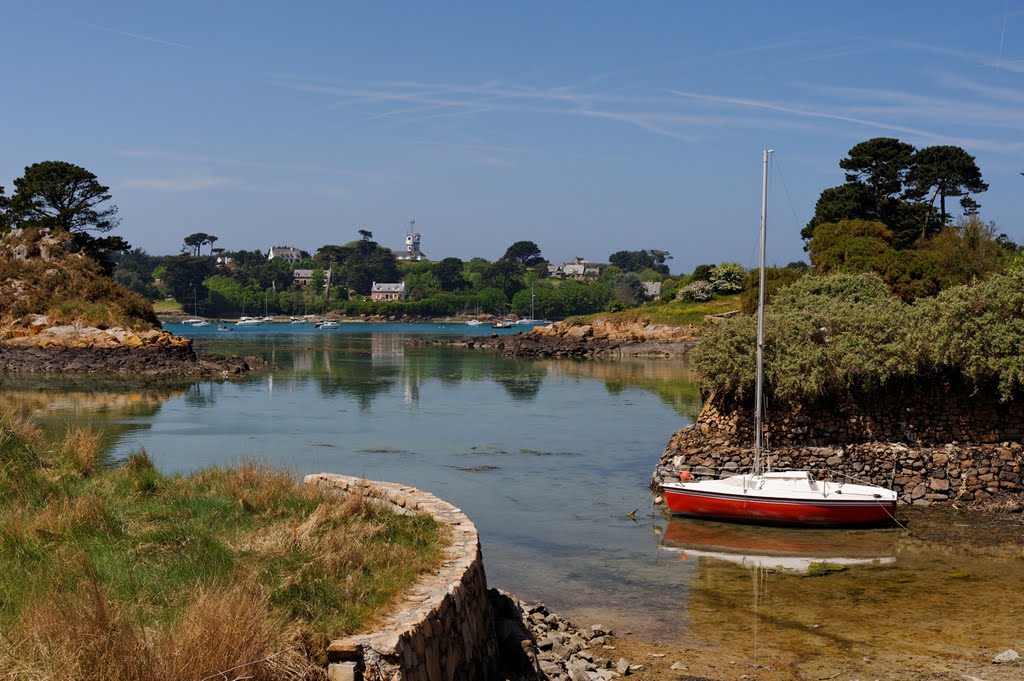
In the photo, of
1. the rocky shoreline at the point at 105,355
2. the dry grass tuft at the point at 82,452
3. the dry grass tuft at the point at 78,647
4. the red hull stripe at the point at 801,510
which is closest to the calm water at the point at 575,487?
the red hull stripe at the point at 801,510

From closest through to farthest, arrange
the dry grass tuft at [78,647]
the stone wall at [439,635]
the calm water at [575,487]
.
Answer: the dry grass tuft at [78,647] → the stone wall at [439,635] → the calm water at [575,487]

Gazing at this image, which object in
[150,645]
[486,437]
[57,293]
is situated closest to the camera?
[150,645]

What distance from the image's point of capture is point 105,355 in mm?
69562

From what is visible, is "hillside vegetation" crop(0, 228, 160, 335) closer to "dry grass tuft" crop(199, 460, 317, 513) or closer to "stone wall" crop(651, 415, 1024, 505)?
"stone wall" crop(651, 415, 1024, 505)

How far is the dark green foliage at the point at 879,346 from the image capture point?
24625 mm

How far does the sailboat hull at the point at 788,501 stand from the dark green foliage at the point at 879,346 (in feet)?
12.7

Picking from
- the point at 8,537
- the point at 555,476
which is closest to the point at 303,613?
the point at 8,537

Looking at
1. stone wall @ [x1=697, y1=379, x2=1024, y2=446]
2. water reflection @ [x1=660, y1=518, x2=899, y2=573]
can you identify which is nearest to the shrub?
stone wall @ [x1=697, y1=379, x2=1024, y2=446]

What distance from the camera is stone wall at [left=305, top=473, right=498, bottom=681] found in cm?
913

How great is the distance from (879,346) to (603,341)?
256 feet

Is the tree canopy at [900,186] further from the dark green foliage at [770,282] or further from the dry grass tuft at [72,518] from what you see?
the dry grass tuft at [72,518]

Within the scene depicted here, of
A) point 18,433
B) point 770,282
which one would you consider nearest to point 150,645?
point 18,433

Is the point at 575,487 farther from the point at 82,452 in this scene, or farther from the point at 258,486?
the point at 82,452

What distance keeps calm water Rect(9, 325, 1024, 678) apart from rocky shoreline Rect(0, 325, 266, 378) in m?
4.54
